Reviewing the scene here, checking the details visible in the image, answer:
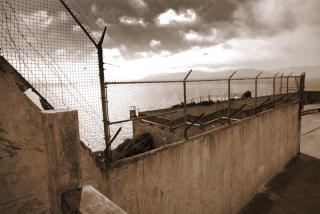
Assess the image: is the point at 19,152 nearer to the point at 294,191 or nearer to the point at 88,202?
the point at 88,202

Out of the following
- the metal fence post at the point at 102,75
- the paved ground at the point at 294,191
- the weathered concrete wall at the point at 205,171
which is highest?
the metal fence post at the point at 102,75

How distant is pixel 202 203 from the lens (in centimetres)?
613

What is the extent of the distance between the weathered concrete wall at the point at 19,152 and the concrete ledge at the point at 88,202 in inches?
37.9

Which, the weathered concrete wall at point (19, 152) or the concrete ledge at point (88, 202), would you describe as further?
the weathered concrete wall at point (19, 152)

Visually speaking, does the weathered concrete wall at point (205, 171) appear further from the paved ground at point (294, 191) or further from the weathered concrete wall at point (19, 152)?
the weathered concrete wall at point (19, 152)

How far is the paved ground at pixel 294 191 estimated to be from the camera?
827 cm

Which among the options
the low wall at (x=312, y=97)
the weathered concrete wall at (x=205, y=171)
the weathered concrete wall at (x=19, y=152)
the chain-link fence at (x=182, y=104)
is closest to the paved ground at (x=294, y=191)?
the weathered concrete wall at (x=205, y=171)

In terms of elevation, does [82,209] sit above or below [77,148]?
below

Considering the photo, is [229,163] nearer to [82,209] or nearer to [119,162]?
[119,162]

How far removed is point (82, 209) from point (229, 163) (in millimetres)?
6508

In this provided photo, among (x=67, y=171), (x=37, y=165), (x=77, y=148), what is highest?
(x=77, y=148)

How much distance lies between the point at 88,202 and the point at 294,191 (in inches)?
438

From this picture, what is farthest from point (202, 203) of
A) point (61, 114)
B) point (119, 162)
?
point (61, 114)

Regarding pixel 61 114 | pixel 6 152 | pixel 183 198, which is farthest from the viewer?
pixel 183 198
